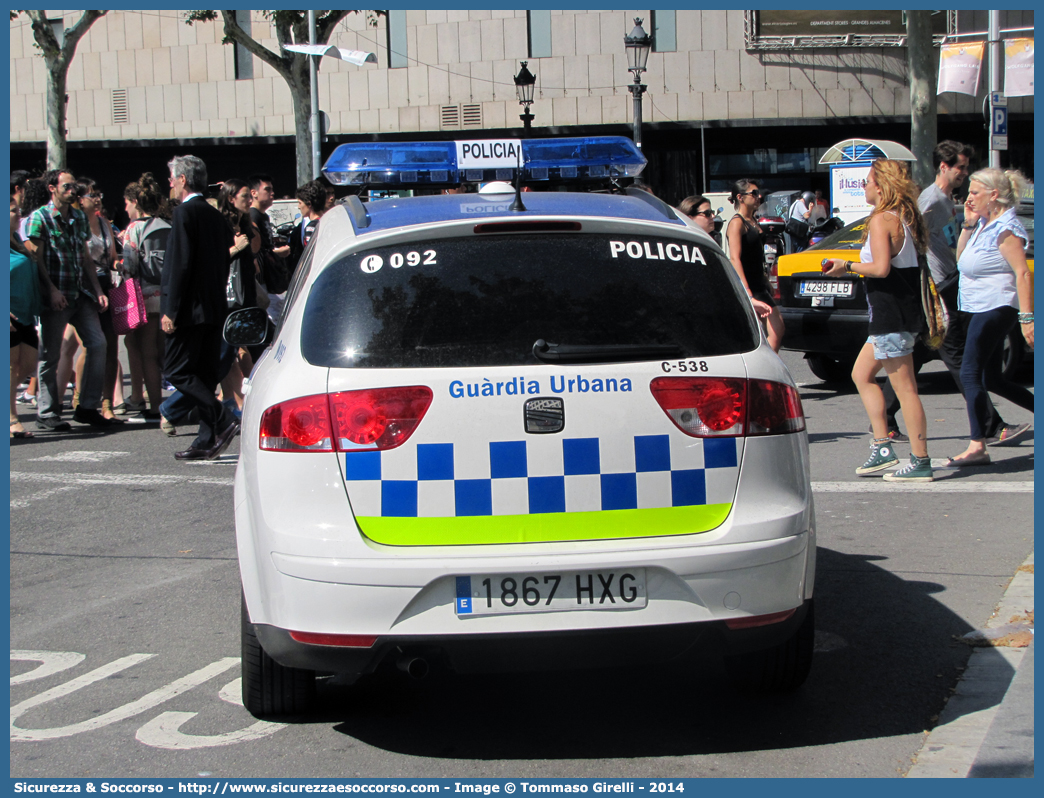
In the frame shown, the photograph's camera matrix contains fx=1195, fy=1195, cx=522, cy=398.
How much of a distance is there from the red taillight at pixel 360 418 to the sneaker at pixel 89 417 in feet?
23.2

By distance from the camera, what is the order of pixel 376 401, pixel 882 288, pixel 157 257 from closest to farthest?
1. pixel 376 401
2. pixel 882 288
3. pixel 157 257

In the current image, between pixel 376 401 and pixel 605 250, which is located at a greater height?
pixel 605 250

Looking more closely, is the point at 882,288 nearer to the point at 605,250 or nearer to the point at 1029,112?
the point at 605,250

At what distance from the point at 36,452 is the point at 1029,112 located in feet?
105

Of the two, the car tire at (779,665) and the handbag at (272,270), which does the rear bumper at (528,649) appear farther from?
the handbag at (272,270)

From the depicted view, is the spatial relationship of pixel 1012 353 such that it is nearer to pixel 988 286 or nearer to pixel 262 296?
pixel 988 286

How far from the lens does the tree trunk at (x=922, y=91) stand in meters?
22.3

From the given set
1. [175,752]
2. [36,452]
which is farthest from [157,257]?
[175,752]

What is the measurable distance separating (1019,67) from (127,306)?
15434 millimetres

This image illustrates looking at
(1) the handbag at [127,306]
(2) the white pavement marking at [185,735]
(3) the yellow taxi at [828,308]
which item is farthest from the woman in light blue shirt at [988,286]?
(1) the handbag at [127,306]

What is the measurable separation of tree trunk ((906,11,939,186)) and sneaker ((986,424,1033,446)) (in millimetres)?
14987

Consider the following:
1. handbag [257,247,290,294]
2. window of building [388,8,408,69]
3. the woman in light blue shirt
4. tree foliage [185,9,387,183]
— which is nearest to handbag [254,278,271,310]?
handbag [257,247,290,294]

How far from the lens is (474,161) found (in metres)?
7.46

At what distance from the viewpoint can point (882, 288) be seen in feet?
22.4
